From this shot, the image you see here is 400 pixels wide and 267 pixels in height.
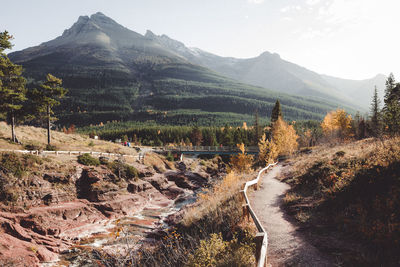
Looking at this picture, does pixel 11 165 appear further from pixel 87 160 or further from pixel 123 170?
pixel 123 170

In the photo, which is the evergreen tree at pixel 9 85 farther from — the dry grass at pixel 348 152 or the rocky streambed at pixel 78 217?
the dry grass at pixel 348 152

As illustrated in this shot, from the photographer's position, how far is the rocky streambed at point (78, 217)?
16.1 metres

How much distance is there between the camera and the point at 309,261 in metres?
6.02

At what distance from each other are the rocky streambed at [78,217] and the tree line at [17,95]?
35.4 feet

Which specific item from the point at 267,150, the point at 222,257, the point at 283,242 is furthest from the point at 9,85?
the point at 267,150

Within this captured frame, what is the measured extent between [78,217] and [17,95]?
62.0ft

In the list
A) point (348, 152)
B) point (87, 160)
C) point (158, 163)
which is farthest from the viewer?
point (158, 163)

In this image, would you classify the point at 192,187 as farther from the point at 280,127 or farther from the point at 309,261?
the point at 309,261

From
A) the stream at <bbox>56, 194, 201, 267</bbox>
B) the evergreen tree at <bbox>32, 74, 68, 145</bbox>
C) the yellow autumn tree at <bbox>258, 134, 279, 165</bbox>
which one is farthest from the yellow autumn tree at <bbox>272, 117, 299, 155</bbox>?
the evergreen tree at <bbox>32, 74, 68, 145</bbox>

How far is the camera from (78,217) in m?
22.9

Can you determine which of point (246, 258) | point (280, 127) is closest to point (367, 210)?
point (246, 258)

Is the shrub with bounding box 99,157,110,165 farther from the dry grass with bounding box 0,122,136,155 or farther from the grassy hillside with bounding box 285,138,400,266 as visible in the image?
the grassy hillside with bounding box 285,138,400,266

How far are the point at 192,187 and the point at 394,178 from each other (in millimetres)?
41427

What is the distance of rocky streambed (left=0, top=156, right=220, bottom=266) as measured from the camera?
53.0 feet
